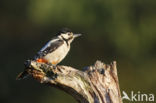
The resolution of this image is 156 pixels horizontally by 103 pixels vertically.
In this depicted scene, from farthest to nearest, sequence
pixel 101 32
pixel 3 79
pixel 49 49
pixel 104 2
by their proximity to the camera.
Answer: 1. pixel 3 79
2. pixel 101 32
3. pixel 104 2
4. pixel 49 49

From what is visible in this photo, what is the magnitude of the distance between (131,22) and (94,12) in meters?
1.21

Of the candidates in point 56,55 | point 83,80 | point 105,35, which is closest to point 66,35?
point 56,55

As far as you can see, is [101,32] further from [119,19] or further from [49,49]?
[49,49]

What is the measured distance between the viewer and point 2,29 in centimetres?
2216

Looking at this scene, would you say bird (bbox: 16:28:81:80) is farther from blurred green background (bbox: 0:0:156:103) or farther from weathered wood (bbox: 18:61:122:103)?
blurred green background (bbox: 0:0:156:103)

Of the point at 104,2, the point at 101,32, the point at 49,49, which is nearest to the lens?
the point at 49,49

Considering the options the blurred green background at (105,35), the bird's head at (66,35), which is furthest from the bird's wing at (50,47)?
the blurred green background at (105,35)

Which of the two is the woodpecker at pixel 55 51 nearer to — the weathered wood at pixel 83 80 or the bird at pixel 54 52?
the bird at pixel 54 52

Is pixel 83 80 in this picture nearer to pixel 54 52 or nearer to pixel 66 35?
pixel 54 52

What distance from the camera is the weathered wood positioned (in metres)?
8.84

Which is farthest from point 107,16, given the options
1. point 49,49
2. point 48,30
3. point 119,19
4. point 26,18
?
point 49,49

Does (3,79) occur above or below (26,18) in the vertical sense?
below

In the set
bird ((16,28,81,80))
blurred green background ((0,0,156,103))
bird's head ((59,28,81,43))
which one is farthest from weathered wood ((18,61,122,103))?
blurred green background ((0,0,156,103))

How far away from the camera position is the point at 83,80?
9.05m
